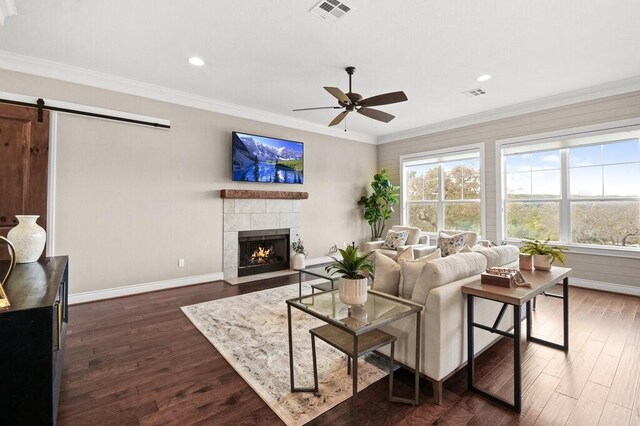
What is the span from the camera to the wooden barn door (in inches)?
132

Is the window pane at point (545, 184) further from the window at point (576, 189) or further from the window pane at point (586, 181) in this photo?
the window pane at point (586, 181)

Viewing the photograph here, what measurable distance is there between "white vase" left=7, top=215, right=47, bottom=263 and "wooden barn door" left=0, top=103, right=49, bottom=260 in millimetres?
1565

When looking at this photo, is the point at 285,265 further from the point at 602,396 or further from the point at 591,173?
the point at 591,173

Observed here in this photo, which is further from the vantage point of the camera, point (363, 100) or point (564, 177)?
point (564, 177)

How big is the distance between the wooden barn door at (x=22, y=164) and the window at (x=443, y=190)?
6.34 meters

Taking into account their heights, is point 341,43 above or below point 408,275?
above

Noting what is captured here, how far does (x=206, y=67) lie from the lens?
12.5ft

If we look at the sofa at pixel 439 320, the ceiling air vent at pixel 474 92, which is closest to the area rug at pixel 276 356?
the sofa at pixel 439 320

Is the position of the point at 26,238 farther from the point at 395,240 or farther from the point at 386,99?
the point at 395,240

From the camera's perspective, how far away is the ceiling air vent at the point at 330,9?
261cm

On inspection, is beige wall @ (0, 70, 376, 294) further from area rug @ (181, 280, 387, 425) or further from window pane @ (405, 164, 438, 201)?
window pane @ (405, 164, 438, 201)

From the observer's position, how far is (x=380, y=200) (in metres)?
7.12

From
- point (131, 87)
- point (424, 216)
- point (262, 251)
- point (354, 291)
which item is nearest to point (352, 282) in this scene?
point (354, 291)

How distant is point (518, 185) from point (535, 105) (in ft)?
4.48
